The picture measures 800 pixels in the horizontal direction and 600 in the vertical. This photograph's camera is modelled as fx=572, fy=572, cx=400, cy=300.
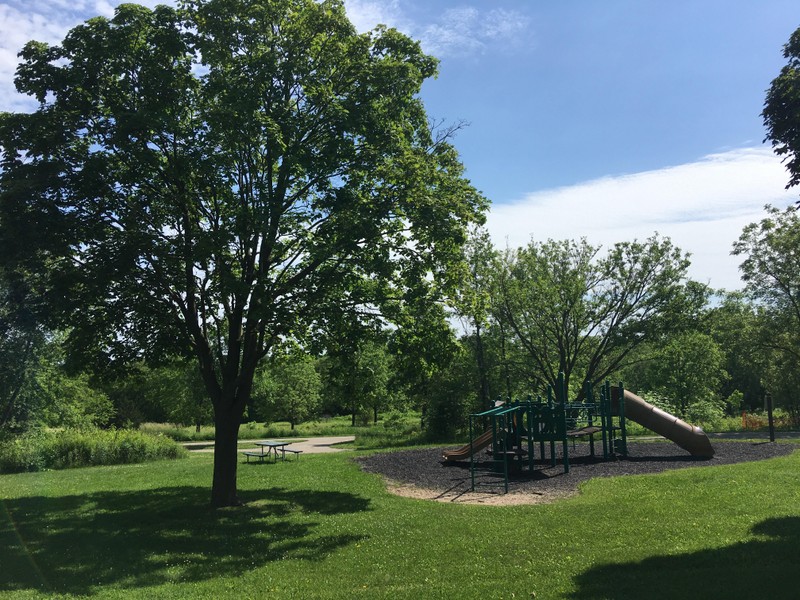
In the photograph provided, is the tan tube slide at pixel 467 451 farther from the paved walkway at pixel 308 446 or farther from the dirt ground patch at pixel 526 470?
the paved walkway at pixel 308 446

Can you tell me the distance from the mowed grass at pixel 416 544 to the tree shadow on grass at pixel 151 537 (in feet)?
0.13

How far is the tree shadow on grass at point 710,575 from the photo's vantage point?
5.39 metres

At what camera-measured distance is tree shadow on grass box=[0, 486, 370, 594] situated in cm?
740

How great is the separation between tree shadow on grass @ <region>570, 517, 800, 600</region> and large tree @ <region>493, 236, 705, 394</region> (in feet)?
79.4

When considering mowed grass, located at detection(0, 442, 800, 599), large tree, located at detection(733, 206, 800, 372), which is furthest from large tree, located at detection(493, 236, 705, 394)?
mowed grass, located at detection(0, 442, 800, 599)

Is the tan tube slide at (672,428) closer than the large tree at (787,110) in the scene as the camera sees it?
No

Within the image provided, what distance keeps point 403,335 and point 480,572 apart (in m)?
5.94

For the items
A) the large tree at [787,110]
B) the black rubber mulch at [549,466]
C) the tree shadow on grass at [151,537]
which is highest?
the large tree at [787,110]

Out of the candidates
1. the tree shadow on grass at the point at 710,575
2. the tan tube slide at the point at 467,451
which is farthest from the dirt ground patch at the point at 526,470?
the tree shadow on grass at the point at 710,575

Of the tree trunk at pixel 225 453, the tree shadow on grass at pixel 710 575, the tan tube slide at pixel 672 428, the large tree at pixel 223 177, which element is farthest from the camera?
the tan tube slide at pixel 672 428

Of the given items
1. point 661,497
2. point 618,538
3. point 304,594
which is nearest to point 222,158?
point 304,594

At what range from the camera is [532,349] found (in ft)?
106

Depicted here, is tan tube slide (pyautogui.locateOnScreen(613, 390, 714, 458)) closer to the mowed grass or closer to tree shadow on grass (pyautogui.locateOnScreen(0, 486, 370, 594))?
the mowed grass

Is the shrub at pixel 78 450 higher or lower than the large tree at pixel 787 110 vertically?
lower
